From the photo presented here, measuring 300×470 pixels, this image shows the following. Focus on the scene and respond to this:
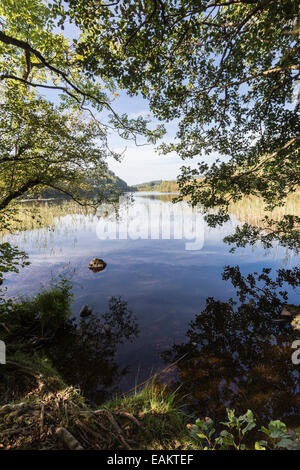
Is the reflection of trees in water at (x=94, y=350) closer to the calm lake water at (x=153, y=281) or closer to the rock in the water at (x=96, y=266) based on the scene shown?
the calm lake water at (x=153, y=281)

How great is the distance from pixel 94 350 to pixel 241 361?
494cm

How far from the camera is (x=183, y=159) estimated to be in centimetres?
871

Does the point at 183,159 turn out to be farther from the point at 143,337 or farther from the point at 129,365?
the point at 129,365

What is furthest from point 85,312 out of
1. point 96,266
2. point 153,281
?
point 96,266

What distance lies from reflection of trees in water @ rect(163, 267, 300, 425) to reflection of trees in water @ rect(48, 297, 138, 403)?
1900 millimetres

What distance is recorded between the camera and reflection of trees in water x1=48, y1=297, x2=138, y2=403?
197 inches

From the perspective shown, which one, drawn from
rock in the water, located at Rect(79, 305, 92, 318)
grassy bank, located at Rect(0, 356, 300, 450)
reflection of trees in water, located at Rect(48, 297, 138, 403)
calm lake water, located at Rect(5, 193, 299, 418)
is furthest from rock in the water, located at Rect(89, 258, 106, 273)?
grassy bank, located at Rect(0, 356, 300, 450)

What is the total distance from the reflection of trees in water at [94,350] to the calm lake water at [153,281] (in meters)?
0.08

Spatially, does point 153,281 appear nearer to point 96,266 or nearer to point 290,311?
point 96,266

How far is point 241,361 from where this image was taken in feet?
17.7

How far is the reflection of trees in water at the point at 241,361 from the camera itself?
4.17 meters

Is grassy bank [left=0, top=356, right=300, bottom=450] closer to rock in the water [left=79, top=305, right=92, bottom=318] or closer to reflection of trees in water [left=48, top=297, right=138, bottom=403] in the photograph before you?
reflection of trees in water [left=48, top=297, right=138, bottom=403]
